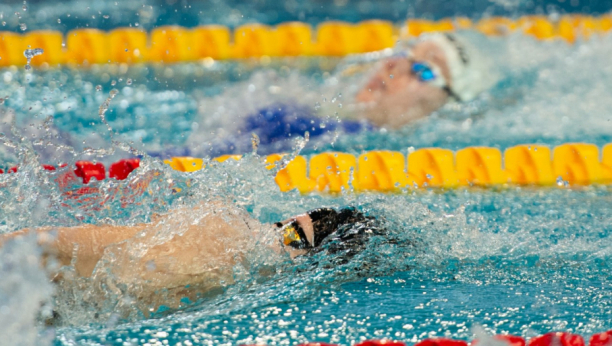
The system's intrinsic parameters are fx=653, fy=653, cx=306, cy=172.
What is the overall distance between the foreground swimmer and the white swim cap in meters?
2.04

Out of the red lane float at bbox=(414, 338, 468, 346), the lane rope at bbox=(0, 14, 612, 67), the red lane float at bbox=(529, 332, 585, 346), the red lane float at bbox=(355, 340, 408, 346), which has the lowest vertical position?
the red lane float at bbox=(529, 332, 585, 346)

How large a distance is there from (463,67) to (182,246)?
2.59 m

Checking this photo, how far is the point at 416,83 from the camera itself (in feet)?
11.8

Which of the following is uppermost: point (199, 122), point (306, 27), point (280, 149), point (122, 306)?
point (306, 27)

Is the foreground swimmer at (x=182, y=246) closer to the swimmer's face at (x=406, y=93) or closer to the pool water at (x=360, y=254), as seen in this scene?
the pool water at (x=360, y=254)

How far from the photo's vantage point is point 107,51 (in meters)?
4.52

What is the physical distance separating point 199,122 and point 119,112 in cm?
56

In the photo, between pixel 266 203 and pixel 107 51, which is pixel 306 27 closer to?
pixel 107 51

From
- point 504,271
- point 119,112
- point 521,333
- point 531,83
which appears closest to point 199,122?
point 119,112

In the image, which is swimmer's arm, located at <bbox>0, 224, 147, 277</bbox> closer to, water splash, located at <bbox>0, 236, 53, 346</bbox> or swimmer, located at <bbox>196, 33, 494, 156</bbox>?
water splash, located at <bbox>0, 236, 53, 346</bbox>

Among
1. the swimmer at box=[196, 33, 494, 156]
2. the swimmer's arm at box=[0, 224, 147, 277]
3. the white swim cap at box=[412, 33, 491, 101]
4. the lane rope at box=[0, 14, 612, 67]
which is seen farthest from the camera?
the lane rope at box=[0, 14, 612, 67]

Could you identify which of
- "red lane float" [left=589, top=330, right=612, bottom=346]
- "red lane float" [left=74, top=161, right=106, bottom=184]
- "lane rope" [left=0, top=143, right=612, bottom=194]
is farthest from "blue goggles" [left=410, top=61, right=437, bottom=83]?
"red lane float" [left=589, top=330, right=612, bottom=346]

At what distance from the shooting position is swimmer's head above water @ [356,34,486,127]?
358cm

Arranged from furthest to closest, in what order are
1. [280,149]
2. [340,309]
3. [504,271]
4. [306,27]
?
[306,27], [280,149], [504,271], [340,309]
